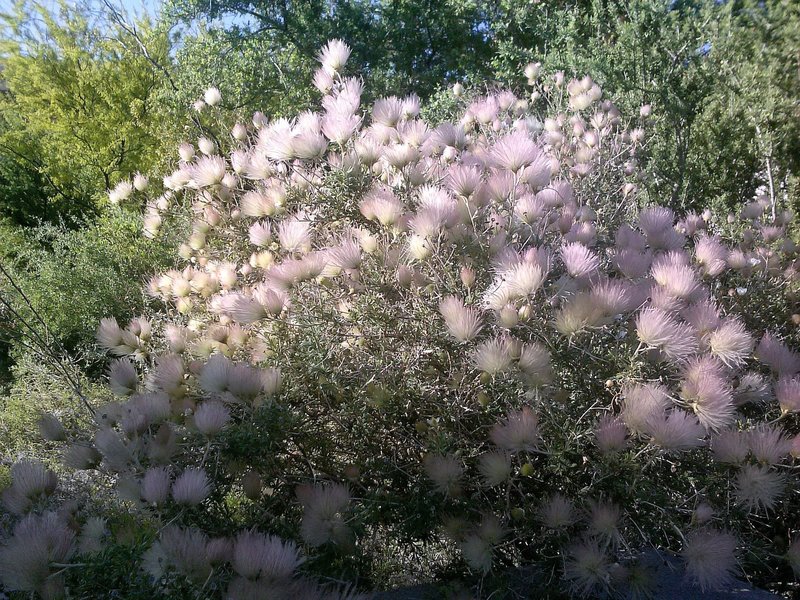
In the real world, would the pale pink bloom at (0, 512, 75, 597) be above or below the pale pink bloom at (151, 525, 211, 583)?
below

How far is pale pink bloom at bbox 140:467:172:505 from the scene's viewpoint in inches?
61.1

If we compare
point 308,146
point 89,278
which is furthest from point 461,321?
point 89,278

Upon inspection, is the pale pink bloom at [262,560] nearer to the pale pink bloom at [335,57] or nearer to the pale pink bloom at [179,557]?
the pale pink bloom at [179,557]

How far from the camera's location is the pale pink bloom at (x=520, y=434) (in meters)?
1.65

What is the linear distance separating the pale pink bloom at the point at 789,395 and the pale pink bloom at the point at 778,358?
156 millimetres

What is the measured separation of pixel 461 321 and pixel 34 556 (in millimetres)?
1157

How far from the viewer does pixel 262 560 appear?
1.36 metres

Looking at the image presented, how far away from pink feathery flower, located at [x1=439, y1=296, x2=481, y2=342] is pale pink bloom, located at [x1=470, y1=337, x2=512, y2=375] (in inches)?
2.1

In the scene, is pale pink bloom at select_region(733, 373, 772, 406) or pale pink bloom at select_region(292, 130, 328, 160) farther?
pale pink bloom at select_region(292, 130, 328, 160)

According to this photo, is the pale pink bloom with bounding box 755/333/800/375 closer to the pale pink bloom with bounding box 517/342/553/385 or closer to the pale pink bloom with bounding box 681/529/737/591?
the pale pink bloom with bounding box 681/529/737/591

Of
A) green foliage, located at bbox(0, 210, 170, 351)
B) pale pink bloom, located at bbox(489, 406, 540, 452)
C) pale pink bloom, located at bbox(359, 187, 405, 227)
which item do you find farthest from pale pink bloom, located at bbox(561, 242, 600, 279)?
green foliage, located at bbox(0, 210, 170, 351)

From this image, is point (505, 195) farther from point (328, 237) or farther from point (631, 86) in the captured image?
point (631, 86)

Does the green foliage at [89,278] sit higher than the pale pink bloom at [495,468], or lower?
higher

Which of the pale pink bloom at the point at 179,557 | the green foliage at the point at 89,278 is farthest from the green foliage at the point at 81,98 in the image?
the pale pink bloom at the point at 179,557
